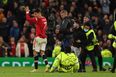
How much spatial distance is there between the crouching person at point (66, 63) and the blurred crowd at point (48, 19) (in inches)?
245

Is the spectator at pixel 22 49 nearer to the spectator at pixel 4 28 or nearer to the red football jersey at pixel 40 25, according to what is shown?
the spectator at pixel 4 28

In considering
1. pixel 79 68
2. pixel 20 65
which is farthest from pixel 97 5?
pixel 79 68

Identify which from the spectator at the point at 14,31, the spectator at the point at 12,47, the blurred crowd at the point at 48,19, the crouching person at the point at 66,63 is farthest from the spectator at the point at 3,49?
the crouching person at the point at 66,63

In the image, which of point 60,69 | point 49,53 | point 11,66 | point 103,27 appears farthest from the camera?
point 103,27

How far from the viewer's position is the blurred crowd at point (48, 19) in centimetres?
2881

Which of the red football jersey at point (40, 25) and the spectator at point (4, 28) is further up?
the red football jersey at point (40, 25)

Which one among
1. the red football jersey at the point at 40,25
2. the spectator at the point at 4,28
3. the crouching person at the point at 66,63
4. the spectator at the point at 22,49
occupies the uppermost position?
the red football jersey at the point at 40,25

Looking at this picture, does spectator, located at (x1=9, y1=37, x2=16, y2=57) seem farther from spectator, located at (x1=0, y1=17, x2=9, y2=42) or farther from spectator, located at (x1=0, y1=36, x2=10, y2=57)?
spectator, located at (x1=0, y1=17, x2=9, y2=42)

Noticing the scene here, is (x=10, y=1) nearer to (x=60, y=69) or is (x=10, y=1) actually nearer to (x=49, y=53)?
(x=49, y=53)

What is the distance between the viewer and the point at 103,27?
30984mm

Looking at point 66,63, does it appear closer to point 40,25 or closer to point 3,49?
point 40,25

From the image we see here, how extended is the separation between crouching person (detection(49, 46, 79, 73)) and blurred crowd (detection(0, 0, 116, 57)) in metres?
6.23

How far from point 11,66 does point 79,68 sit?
213 inches

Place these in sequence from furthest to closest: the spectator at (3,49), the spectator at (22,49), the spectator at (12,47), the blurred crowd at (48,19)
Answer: the blurred crowd at (48,19)
the spectator at (12,47)
the spectator at (22,49)
the spectator at (3,49)
